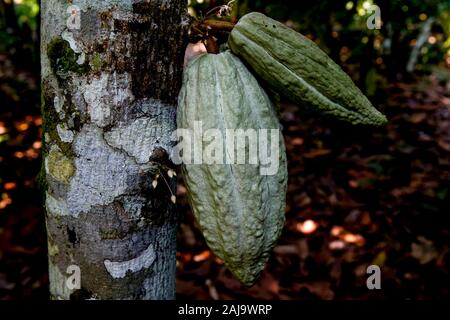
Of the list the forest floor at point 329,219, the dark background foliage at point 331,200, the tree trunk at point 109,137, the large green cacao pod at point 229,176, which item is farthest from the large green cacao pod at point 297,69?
the forest floor at point 329,219

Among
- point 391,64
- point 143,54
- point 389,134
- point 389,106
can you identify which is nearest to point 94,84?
point 143,54

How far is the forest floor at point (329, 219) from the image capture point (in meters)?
2.27

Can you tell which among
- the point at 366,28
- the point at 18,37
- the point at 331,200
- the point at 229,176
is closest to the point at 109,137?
the point at 229,176

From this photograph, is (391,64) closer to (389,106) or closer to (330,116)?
(389,106)

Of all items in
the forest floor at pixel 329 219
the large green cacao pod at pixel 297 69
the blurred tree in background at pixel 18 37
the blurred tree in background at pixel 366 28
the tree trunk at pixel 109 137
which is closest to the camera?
the tree trunk at pixel 109 137

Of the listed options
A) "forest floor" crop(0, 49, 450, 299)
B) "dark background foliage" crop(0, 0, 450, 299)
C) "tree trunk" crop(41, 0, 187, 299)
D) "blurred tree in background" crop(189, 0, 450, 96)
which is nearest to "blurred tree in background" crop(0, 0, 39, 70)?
"dark background foliage" crop(0, 0, 450, 299)

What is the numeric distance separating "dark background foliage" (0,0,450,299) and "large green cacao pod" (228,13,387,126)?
61 centimetres

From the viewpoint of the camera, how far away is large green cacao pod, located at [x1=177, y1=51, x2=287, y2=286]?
0.95m

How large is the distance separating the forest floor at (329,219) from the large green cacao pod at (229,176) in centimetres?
132

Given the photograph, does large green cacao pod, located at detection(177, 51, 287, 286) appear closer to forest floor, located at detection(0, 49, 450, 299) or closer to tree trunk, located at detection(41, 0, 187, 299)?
tree trunk, located at detection(41, 0, 187, 299)

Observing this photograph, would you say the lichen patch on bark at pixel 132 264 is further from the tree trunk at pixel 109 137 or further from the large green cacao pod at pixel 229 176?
the large green cacao pod at pixel 229 176

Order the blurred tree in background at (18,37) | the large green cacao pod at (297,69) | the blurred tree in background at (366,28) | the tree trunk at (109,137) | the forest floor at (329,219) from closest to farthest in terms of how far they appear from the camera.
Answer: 1. the tree trunk at (109,137)
2. the large green cacao pod at (297,69)
3. the forest floor at (329,219)
4. the blurred tree in background at (366,28)
5. the blurred tree in background at (18,37)

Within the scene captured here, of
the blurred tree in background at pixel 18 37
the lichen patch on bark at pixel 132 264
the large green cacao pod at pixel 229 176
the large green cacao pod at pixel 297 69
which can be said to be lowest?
the lichen patch on bark at pixel 132 264

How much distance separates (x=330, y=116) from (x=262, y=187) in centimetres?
26
